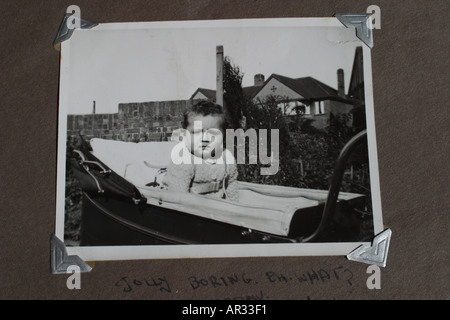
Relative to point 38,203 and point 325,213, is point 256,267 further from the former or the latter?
point 38,203

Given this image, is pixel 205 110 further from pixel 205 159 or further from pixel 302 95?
pixel 302 95

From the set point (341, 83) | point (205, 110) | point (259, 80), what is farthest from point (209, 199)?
point (341, 83)

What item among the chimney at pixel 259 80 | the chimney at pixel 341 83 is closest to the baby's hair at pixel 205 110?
the chimney at pixel 259 80

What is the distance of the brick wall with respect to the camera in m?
0.83

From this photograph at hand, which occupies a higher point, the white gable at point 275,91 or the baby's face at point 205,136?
the white gable at point 275,91

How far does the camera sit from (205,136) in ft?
2.68

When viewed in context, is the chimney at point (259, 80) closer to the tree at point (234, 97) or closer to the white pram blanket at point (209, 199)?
the tree at point (234, 97)

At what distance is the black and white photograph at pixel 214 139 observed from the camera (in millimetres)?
805

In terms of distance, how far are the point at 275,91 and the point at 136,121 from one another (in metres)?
0.35

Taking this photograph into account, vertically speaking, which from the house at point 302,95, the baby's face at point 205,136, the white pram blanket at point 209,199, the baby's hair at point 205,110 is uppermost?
the house at point 302,95

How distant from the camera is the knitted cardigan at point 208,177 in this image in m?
0.81

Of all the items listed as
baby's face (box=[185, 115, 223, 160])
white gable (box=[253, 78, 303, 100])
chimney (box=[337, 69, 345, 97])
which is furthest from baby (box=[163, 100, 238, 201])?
chimney (box=[337, 69, 345, 97])

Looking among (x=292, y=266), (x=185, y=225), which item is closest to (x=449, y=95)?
(x=292, y=266)

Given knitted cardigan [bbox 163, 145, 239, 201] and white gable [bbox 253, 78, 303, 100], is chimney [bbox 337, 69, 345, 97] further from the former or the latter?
knitted cardigan [bbox 163, 145, 239, 201]
